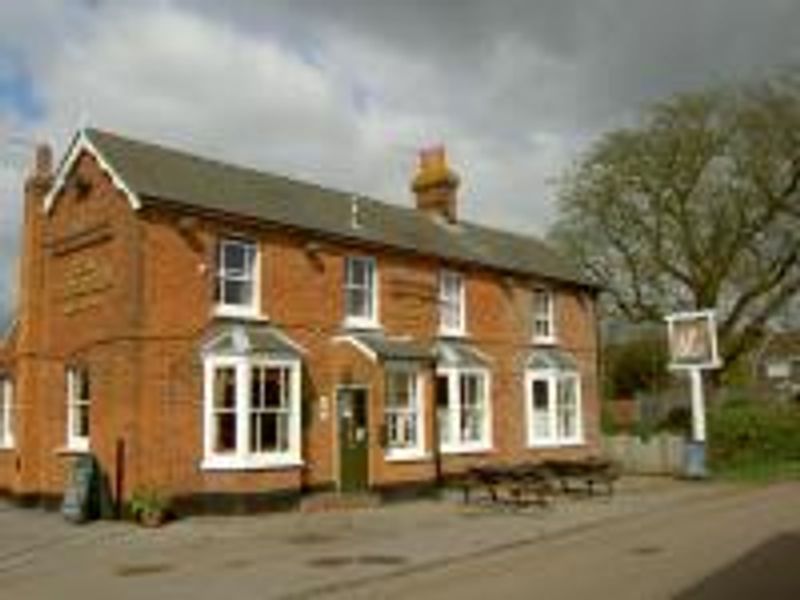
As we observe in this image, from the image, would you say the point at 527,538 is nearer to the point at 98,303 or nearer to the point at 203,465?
the point at 203,465

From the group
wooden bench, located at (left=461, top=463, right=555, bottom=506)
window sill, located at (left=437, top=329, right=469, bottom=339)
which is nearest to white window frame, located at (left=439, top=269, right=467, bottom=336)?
window sill, located at (left=437, top=329, right=469, bottom=339)

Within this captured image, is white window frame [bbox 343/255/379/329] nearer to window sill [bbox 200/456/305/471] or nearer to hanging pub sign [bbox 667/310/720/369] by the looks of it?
window sill [bbox 200/456/305/471]

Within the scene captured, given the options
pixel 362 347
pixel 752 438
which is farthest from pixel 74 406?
pixel 752 438

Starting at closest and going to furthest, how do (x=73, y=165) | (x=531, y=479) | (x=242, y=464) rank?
(x=242, y=464) < (x=531, y=479) < (x=73, y=165)

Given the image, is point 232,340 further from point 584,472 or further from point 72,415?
point 584,472

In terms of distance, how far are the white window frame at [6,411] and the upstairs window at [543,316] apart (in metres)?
14.6

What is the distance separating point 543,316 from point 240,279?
12660mm

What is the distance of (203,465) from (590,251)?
28615 millimetres

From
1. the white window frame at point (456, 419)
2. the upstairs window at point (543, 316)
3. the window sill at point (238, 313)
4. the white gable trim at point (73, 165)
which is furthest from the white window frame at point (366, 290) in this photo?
the upstairs window at point (543, 316)

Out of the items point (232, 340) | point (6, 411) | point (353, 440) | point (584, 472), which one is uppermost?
point (232, 340)

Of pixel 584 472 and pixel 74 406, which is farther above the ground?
pixel 74 406

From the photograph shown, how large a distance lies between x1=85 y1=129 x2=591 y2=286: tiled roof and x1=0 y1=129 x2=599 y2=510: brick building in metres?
0.08

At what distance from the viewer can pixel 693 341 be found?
3347 centimetres

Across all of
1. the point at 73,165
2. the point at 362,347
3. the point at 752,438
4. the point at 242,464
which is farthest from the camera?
the point at 752,438
